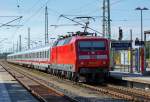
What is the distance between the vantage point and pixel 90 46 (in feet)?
99.1

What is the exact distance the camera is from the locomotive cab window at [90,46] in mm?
30047

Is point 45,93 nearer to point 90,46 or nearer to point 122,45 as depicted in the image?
point 90,46

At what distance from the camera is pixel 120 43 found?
3688 cm

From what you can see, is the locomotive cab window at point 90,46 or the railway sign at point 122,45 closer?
the locomotive cab window at point 90,46

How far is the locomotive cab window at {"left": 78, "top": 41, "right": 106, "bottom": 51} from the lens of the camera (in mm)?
30047

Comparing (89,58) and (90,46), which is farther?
(90,46)

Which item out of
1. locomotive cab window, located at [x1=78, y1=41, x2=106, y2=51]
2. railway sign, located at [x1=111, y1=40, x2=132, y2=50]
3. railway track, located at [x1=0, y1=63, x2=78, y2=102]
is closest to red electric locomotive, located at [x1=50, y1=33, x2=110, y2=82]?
locomotive cab window, located at [x1=78, y1=41, x2=106, y2=51]

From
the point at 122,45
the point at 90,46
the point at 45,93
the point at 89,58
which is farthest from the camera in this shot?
the point at 122,45

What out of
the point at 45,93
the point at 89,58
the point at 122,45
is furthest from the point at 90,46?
the point at 122,45

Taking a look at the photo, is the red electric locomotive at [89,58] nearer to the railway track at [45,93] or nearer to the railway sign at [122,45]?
the railway track at [45,93]

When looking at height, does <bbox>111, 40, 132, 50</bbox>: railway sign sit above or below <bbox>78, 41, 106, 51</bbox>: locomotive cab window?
above

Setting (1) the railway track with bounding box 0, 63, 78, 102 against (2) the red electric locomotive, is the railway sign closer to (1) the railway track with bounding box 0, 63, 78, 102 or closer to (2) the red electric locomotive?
(2) the red electric locomotive

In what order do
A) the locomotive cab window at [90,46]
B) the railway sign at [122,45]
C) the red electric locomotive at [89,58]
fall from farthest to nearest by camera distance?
the railway sign at [122,45] < the locomotive cab window at [90,46] < the red electric locomotive at [89,58]

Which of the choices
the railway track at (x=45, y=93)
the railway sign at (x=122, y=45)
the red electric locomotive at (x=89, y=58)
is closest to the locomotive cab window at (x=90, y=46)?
the red electric locomotive at (x=89, y=58)
